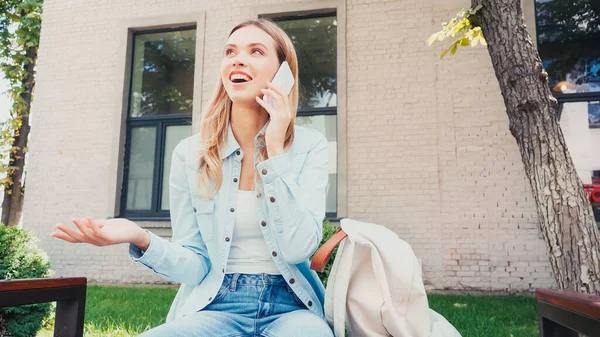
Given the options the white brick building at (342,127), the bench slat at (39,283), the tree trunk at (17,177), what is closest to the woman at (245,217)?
the bench slat at (39,283)

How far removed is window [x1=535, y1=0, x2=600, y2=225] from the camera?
633 centimetres

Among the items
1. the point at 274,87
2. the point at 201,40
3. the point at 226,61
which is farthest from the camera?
the point at 201,40

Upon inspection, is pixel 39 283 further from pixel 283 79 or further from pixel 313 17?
pixel 313 17

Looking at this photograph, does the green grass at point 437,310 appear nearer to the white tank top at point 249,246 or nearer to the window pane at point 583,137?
the window pane at point 583,137

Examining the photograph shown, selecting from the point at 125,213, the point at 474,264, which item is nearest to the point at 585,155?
the point at 474,264

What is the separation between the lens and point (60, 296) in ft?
5.11

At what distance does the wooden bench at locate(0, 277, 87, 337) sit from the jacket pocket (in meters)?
0.48

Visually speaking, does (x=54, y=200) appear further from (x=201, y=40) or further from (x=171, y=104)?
(x=201, y=40)

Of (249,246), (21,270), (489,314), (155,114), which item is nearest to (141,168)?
(155,114)

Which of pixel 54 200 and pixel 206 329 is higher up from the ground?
pixel 54 200

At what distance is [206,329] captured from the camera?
1477mm

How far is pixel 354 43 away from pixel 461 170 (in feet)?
8.57

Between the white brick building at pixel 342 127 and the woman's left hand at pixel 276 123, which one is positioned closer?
→ the woman's left hand at pixel 276 123

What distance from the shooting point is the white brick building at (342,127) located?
6332 mm
